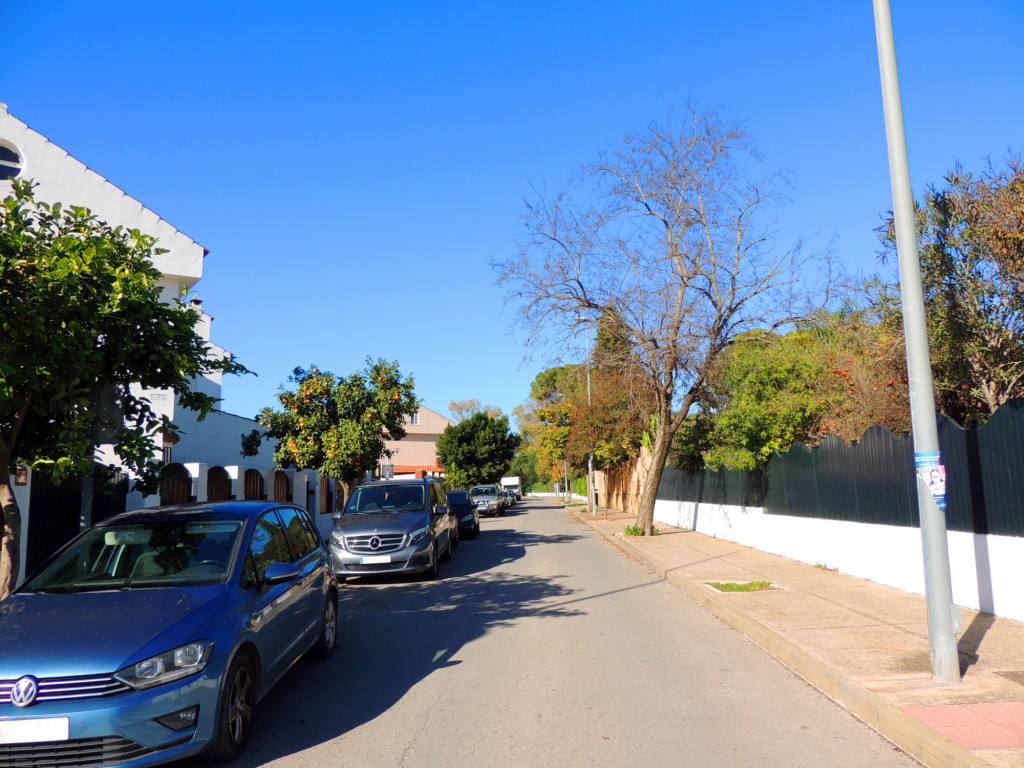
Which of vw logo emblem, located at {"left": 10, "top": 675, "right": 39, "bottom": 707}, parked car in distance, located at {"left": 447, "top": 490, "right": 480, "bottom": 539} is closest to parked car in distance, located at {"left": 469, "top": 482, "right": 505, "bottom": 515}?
parked car in distance, located at {"left": 447, "top": 490, "right": 480, "bottom": 539}

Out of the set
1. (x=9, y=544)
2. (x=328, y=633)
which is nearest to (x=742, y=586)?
(x=328, y=633)

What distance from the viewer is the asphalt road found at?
5.14m

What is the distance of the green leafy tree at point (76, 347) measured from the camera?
6.36 meters

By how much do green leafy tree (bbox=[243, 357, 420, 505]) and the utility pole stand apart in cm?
1533

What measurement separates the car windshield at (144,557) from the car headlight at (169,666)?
881 millimetres

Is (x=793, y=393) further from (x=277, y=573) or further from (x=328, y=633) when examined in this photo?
(x=277, y=573)

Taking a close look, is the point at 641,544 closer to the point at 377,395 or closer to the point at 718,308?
the point at 718,308

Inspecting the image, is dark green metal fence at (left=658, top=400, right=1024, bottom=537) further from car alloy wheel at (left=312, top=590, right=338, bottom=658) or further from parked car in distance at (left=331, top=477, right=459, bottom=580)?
car alloy wheel at (left=312, top=590, right=338, bottom=658)

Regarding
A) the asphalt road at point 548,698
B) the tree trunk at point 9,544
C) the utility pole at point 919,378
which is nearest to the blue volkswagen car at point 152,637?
the asphalt road at point 548,698

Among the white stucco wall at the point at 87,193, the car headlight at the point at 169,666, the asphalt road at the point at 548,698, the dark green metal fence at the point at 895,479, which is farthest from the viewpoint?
the white stucco wall at the point at 87,193

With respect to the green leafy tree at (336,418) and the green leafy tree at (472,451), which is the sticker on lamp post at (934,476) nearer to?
the green leafy tree at (336,418)

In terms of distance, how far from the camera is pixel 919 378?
6.38 meters

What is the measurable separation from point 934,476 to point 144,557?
6.24 m

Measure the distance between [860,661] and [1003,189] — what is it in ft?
20.6
